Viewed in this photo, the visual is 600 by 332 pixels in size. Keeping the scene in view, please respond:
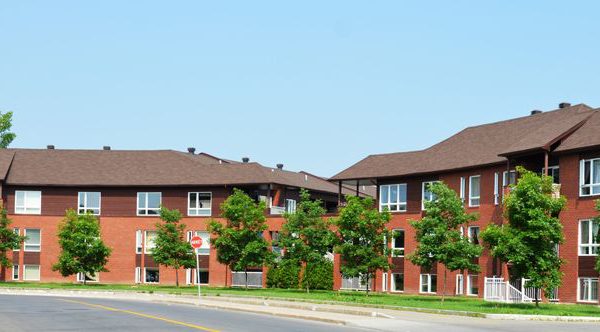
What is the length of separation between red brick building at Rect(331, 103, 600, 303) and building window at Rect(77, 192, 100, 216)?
20601 mm

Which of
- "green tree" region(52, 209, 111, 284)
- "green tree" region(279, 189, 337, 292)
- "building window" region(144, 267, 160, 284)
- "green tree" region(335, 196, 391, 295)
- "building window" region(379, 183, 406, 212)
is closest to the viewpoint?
"green tree" region(335, 196, 391, 295)

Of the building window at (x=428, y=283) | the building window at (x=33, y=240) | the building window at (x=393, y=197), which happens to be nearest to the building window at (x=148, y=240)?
the building window at (x=33, y=240)

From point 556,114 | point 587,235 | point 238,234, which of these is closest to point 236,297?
point 238,234

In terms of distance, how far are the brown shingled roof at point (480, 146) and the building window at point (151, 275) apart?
17.7 m

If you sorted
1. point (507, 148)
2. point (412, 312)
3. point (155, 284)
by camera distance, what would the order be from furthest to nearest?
point (155, 284) < point (507, 148) < point (412, 312)

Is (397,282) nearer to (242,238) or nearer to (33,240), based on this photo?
(242,238)

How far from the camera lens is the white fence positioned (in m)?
69.8

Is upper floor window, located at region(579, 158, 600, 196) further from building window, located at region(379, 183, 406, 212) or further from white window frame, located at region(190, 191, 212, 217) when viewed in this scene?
white window frame, located at region(190, 191, 212, 217)

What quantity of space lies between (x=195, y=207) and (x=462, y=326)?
155 feet

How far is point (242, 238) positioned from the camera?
201 feet

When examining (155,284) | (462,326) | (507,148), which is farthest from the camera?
(155,284)

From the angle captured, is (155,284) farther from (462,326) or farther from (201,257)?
(462,326)

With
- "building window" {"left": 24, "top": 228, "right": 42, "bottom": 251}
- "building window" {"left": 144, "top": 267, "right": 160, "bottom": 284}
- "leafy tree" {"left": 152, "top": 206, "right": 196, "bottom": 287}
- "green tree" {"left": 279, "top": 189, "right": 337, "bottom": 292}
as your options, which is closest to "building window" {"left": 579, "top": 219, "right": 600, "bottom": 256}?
"green tree" {"left": 279, "top": 189, "right": 337, "bottom": 292}

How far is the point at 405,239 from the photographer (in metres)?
60.4
